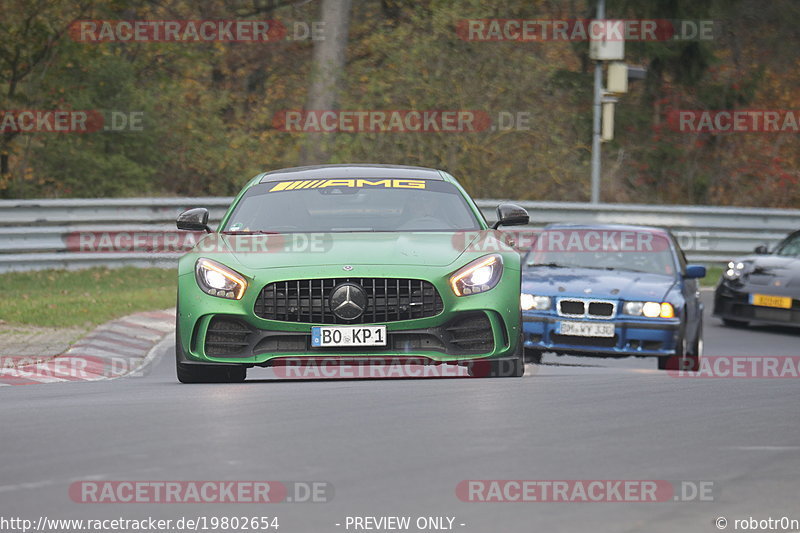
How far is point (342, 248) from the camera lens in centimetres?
914

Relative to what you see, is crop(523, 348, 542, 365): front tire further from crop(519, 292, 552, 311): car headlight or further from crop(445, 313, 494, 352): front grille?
crop(445, 313, 494, 352): front grille

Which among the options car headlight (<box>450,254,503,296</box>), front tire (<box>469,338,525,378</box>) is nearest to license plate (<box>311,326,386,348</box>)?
car headlight (<box>450,254,503,296</box>)

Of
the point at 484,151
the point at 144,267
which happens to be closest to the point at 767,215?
the point at 484,151

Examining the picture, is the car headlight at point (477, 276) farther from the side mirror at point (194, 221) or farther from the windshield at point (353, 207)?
the side mirror at point (194, 221)

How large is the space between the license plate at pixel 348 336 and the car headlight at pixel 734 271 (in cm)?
920

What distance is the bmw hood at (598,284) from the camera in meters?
12.8

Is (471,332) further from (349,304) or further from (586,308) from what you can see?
(586,308)

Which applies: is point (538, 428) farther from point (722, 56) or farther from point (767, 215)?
point (722, 56)

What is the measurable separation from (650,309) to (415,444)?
6348 mm

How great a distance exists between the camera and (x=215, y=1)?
109 feet

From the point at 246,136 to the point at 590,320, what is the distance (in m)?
16.6

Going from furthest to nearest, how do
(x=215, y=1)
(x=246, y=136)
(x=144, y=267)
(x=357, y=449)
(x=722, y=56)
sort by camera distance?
(x=722, y=56) < (x=215, y=1) < (x=246, y=136) < (x=144, y=267) < (x=357, y=449)

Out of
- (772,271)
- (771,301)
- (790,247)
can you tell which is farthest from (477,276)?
(790,247)

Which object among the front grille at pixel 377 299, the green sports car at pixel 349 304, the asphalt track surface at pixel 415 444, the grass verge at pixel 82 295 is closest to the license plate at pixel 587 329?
the asphalt track surface at pixel 415 444
